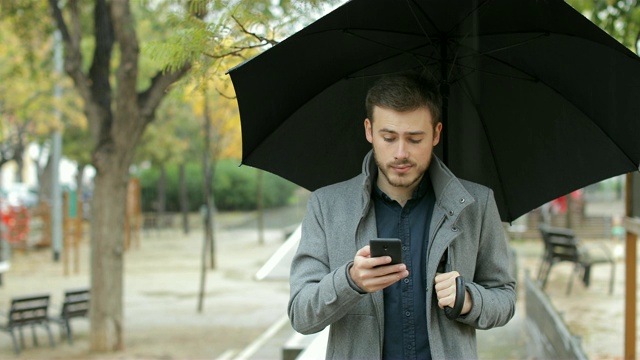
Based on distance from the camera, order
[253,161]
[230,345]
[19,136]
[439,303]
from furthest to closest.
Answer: [19,136], [230,345], [253,161], [439,303]

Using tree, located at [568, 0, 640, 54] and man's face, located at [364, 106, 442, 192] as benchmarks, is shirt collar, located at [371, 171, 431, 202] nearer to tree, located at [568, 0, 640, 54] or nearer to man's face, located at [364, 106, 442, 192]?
man's face, located at [364, 106, 442, 192]

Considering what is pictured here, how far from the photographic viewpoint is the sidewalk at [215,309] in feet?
33.3

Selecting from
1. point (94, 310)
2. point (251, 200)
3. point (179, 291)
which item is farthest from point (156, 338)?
point (251, 200)

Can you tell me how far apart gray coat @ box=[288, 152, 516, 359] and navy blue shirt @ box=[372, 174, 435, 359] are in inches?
1.4

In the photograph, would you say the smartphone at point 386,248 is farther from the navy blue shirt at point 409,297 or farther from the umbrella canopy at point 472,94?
the umbrella canopy at point 472,94

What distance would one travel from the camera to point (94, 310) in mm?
11570

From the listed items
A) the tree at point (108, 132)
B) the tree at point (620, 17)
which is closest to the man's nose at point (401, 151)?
the tree at point (620, 17)

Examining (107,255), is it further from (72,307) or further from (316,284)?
(316,284)

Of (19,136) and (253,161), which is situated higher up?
(19,136)

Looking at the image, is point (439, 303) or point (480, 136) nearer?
point (439, 303)

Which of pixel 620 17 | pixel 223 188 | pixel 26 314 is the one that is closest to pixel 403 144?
pixel 620 17

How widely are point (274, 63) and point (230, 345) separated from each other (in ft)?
30.6

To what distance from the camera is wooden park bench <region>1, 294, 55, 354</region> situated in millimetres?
11234

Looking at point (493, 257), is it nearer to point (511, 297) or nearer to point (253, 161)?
point (511, 297)
